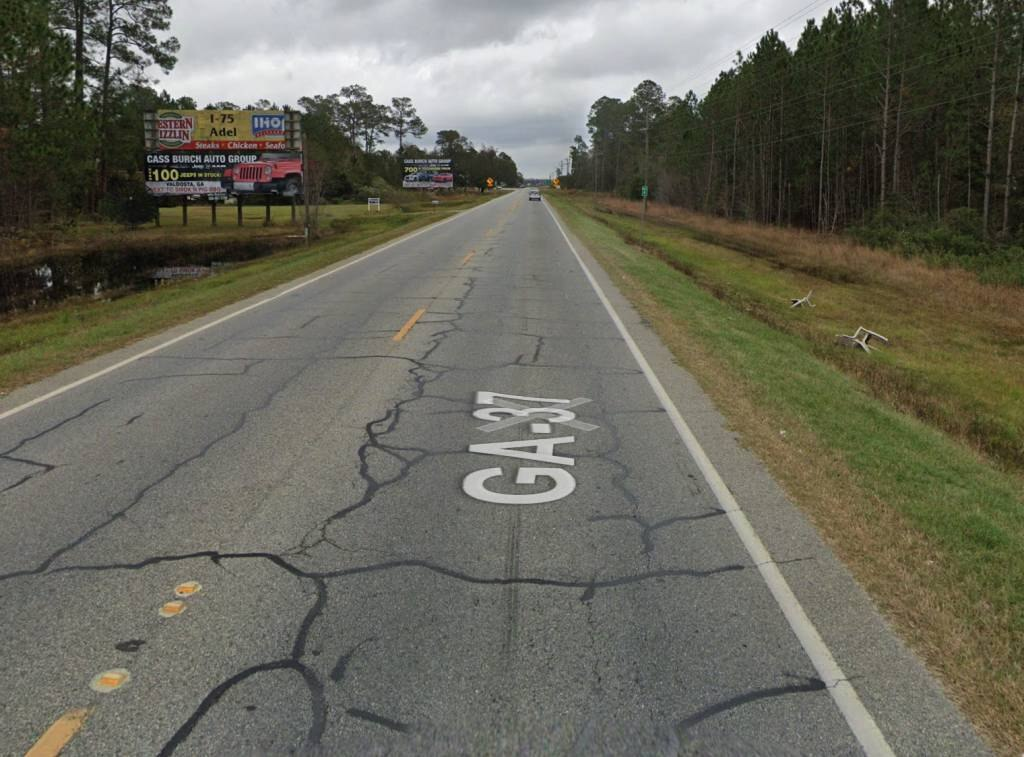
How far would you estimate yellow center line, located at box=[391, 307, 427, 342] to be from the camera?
1166 centimetres

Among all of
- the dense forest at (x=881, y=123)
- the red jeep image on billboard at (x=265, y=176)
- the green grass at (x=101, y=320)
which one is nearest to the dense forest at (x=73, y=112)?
the red jeep image on billboard at (x=265, y=176)

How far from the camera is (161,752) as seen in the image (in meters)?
2.99

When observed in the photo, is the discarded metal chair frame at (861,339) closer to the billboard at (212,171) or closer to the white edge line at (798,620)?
the white edge line at (798,620)

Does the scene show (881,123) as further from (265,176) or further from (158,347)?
(158,347)

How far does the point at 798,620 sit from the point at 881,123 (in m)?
47.5

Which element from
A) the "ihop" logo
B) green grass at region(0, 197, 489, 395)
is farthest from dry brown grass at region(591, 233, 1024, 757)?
the "ihop" logo

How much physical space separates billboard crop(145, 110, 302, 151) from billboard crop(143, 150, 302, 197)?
520 mm

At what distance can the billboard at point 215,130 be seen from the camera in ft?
146

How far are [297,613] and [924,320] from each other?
1992cm

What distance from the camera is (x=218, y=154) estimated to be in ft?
151

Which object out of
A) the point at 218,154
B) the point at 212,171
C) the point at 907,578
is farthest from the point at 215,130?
the point at 907,578

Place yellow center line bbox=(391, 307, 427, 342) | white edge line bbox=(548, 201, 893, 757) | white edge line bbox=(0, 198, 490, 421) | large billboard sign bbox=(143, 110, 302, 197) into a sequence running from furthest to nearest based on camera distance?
large billboard sign bbox=(143, 110, 302, 197)
yellow center line bbox=(391, 307, 427, 342)
white edge line bbox=(0, 198, 490, 421)
white edge line bbox=(548, 201, 893, 757)

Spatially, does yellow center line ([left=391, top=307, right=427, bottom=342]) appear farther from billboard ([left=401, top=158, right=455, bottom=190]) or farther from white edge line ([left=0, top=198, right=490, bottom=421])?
billboard ([left=401, top=158, right=455, bottom=190])

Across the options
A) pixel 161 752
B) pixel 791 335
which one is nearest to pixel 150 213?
pixel 791 335
